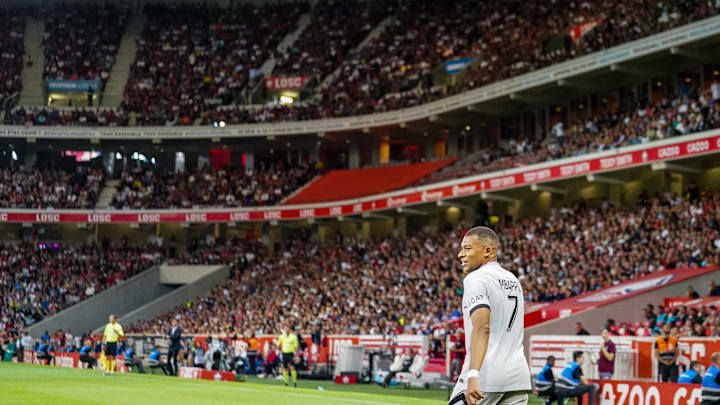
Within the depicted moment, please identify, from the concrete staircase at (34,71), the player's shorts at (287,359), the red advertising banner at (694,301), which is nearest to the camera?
the red advertising banner at (694,301)

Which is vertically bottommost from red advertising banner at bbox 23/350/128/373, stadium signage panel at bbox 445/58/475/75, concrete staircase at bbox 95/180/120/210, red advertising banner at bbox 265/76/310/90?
red advertising banner at bbox 23/350/128/373

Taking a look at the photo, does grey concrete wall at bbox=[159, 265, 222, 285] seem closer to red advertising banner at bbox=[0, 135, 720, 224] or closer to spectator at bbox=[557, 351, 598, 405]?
red advertising banner at bbox=[0, 135, 720, 224]

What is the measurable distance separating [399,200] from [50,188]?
931 inches

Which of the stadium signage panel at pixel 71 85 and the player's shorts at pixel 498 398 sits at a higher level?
the stadium signage panel at pixel 71 85

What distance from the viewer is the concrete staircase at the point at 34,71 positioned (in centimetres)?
6334

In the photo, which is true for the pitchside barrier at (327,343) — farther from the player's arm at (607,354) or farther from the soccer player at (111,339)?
the player's arm at (607,354)

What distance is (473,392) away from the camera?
20.1 ft

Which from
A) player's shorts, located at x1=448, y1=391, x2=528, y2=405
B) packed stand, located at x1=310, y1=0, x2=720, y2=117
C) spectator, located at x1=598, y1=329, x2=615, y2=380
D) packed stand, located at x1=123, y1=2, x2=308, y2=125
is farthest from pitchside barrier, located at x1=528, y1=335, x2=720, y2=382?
packed stand, located at x1=123, y1=2, x2=308, y2=125

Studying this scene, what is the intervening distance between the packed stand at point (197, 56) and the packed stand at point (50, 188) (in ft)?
17.0

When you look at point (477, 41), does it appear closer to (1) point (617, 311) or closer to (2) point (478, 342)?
(1) point (617, 311)

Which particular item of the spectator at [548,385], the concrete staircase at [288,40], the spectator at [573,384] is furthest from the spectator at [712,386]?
the concrete staircase at [288,40]

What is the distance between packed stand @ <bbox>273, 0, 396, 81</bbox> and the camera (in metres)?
61.6

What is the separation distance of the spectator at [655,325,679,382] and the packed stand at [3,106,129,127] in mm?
44361

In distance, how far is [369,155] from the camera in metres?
58.9
